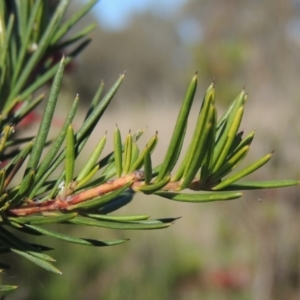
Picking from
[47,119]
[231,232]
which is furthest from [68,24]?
[231,232]

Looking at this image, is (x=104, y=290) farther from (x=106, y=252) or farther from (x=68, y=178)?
(x=68, y=178)

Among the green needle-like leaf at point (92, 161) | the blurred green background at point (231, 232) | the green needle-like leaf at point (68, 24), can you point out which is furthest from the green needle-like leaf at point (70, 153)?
the blurred green background at point (231, 232)

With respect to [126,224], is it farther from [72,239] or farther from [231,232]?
[231,232]

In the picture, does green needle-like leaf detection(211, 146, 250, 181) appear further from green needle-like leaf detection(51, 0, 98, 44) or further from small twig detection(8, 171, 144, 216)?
green needle-like leaf detection(51, 0, 98, 44)

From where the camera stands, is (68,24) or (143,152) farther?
(68,24)

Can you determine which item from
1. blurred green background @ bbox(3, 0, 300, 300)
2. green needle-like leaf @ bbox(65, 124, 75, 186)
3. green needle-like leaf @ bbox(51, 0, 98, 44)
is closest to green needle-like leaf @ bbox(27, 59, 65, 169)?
green needle-like leaf @ bbox(65, 124, 75, 186)

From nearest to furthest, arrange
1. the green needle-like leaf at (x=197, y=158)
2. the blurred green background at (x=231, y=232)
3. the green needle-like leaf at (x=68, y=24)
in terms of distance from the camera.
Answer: the green needle-like leaf at (x=197, y=158)
the green needle-like leaf at (x=68, y=24)
the blurred green background at (x=231, y=232)

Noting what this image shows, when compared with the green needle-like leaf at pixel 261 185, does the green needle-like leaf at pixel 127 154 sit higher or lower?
higher

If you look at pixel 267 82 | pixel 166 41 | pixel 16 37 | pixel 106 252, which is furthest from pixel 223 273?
pixel 166 41

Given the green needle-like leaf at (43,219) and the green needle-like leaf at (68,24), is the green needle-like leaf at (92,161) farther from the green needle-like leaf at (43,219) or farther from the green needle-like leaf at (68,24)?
the green needle-like leaf at (68,24)
